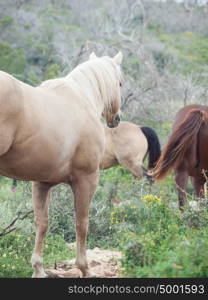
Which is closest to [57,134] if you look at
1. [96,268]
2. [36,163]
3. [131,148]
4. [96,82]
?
[36,163]

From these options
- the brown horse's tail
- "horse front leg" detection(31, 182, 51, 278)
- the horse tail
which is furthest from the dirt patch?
the horse tail

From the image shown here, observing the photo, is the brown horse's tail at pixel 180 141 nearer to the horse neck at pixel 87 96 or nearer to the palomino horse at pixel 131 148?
the horse neck at pixel 87 96

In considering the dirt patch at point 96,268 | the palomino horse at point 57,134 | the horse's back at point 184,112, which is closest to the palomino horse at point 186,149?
the horse's back at point 184,112

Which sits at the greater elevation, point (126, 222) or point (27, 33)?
point (27, 33)

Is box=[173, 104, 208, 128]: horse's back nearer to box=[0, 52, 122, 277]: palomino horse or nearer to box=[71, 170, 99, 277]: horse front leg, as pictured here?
box=[0, 52, 122, 277]: palomino horse

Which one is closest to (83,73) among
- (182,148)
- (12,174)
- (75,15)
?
(12,174)

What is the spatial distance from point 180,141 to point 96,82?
2.27 metres

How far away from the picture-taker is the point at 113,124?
623 centimetres

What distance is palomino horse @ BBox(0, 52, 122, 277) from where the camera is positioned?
4.29 meters

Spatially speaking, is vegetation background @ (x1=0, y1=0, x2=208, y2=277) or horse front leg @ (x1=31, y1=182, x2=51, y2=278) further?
horse front leg @ (x1=31, y1=182, x2=51, y2=278)

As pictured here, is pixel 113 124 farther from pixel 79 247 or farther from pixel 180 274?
pixel 180 274

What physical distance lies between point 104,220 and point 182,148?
146 centimetres

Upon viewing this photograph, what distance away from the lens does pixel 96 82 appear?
5598 mm

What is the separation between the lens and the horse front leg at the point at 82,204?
5.00 m
